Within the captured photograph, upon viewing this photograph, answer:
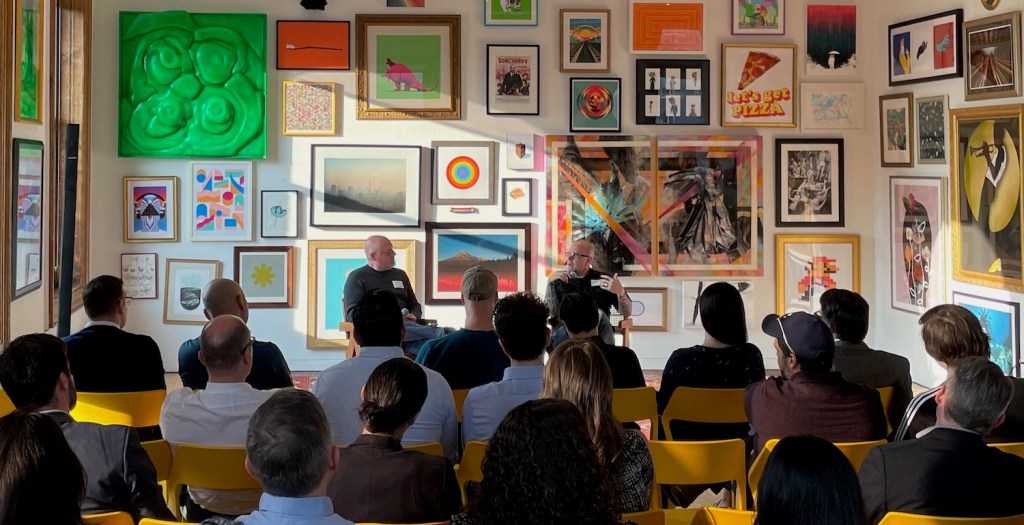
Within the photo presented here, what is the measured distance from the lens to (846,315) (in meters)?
5.30

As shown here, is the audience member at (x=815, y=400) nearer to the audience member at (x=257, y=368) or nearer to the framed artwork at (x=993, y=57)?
the audience member at (x=257, y=368)

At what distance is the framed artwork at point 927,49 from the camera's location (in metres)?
9.01

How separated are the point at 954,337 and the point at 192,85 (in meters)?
7.53

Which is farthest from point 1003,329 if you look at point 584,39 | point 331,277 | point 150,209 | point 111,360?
point 150,209

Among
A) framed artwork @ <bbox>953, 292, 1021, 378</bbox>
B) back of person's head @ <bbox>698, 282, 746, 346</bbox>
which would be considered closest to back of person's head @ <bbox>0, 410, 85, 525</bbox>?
back of person's head @ <bbox>698, 282, 746, 346</bbox>

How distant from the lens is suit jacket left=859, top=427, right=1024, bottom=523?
3.29 meters

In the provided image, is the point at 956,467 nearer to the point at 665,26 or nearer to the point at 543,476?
the point at 543,476

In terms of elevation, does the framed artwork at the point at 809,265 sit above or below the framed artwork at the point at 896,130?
below

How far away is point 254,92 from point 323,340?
241cm

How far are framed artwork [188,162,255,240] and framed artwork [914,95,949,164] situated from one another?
240 inches

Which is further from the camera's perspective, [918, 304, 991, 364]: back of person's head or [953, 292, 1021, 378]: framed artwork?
[953, 292, 1021, 378]: framed artwork

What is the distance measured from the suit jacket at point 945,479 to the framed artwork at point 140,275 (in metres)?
8.17

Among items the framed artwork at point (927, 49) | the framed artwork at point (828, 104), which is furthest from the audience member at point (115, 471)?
the framed artwork at point (828, 104)

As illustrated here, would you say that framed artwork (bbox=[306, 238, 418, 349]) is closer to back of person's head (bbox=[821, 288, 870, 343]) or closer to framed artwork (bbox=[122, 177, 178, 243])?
framed artwork (bbox=[122, 177, 178, 243])
